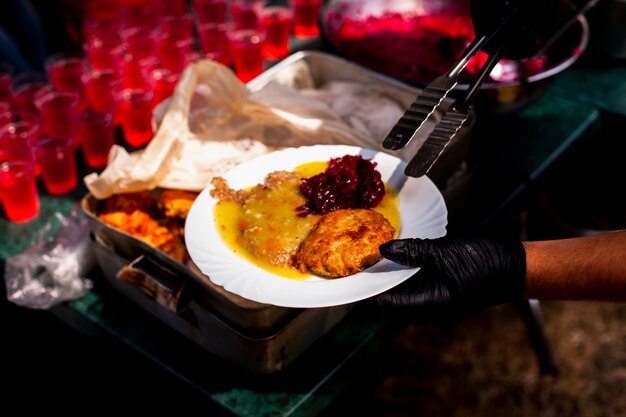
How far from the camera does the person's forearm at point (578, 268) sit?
1.45 metres

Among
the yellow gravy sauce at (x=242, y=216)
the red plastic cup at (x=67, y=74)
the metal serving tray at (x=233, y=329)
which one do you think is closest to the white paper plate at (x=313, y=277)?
the yellow gravy sauce at (x=242, y=216)

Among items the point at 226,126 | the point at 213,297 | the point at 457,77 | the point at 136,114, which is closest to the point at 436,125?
the point at 457,77

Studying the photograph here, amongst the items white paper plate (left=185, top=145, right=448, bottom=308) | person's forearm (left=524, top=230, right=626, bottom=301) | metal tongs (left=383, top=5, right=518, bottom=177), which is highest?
metal tongs (left=383, top=5, right=518, bottom=177)

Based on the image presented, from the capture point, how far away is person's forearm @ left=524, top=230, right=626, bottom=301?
145 centimetres

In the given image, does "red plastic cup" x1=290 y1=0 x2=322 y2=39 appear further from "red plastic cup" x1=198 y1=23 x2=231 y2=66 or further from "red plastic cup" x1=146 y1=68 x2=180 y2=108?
"red plastic cup" x1=146 y1=68 x2=180 y2=108

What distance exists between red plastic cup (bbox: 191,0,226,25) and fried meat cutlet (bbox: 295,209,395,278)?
2322 millimetres

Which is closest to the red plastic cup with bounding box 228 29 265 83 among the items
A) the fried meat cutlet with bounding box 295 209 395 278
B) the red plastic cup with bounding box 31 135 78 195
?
the red plastic cup with bounding box 31 135 78 195

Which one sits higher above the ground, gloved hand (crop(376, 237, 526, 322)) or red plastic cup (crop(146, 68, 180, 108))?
gloved hand (crop(376, 237, 526, 322))

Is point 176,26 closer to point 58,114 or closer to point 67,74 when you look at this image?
point 67,74

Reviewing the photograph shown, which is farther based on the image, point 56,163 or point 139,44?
point 139,44

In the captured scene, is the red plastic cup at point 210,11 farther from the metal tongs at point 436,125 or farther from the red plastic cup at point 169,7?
the metal tongs at point 436,125

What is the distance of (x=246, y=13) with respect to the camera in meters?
3.23

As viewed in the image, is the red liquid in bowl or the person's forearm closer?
the person's forearm

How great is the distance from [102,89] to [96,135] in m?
0.32
